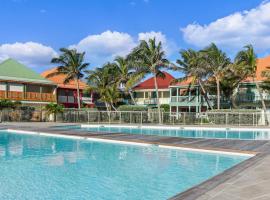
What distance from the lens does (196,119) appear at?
33.5 meters

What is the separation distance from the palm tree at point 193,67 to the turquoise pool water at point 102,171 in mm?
21732

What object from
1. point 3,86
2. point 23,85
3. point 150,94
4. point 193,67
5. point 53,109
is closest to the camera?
point 53,109

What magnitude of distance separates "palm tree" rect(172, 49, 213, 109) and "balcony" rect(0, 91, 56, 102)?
16.8m

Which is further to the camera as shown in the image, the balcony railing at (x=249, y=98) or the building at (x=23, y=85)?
the building at (x=23, y=85)

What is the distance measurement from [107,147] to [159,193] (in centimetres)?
822

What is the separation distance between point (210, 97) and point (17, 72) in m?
24.3

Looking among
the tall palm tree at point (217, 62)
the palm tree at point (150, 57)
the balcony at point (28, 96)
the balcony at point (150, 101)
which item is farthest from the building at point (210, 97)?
the balcony at point (28, 96)

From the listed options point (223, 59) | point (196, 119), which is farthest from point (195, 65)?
point (196, 119)

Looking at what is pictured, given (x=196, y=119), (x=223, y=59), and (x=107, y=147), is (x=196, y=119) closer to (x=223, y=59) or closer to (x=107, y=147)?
(x=223, y=59)

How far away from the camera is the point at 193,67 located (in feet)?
120

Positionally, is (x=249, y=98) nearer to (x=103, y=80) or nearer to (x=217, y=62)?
(x=217, y=62)

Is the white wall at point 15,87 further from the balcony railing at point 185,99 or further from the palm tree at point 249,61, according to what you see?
the palm tree at point 249,61

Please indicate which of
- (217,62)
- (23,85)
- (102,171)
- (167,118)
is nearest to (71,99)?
(23,85)

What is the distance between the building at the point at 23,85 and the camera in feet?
132
